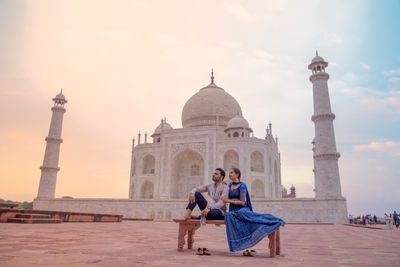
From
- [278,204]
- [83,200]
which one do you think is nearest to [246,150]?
[278,204]

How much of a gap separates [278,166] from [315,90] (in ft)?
35.5

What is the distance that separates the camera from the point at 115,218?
14.0 meters

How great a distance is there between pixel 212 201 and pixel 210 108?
27.1 m

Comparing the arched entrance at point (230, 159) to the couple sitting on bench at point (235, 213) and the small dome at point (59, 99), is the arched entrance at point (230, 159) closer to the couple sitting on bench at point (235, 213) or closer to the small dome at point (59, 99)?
the small dome at point (59, 99)

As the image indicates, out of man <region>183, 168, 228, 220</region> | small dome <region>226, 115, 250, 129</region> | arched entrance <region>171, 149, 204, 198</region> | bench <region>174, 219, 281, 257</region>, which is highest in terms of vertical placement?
small dome <region>226, 115, 250, 129</region>

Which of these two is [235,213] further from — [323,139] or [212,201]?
[323,139]

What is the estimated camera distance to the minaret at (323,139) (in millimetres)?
18078

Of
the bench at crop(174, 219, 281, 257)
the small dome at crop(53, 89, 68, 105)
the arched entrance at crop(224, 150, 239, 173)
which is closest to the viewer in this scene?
the bench at crop(174, 219, 281, 257)

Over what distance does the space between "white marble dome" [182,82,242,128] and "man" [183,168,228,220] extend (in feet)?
83.6

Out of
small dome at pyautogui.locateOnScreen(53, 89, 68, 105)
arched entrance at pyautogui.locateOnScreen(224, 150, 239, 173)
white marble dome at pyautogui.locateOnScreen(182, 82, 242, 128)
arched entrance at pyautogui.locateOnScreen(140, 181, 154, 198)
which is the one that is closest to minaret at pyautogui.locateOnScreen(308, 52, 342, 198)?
arched entrance at pyautogui.locateOnScreen(224, 150, 239, 173)

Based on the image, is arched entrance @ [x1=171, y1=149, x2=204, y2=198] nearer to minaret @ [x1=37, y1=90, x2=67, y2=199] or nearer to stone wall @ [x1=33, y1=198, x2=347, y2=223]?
stone wall @ [x1=33, y1=198, x2=347, y2=223]

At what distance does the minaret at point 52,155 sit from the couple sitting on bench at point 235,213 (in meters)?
23.3

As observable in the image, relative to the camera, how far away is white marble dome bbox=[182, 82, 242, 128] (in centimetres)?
3053

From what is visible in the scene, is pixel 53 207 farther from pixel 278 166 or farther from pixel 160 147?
pixel 278 166
